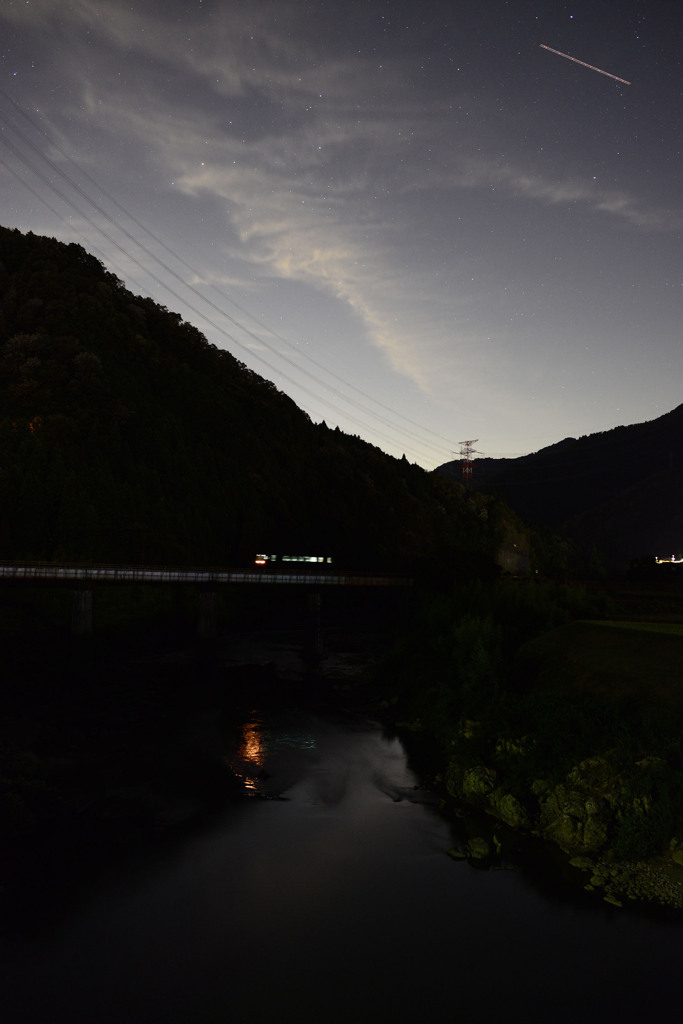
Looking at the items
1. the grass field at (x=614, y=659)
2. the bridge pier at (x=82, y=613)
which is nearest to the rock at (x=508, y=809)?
the grass field at (x=614, y=659)

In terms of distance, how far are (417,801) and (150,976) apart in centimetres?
1330

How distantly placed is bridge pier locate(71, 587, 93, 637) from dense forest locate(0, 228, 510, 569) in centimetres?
2388

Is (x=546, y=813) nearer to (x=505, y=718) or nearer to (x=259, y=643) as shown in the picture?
(x=505, y=718)

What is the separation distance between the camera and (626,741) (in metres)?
22.1

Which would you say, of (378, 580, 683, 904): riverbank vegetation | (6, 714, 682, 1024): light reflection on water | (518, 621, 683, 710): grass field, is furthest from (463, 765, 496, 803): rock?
(518, 621, 683, 710): grass field

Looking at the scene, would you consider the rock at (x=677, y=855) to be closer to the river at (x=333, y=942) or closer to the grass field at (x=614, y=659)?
the river at (x=333, y=942)

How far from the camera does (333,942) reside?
55.2 ft

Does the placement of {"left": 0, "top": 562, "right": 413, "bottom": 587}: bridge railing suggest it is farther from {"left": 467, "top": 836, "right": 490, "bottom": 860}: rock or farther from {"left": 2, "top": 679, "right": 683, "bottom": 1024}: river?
{"left": 467, "top": 836, "right": 490, "bottom": 860}: rock

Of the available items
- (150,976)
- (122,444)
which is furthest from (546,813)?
(122,444)

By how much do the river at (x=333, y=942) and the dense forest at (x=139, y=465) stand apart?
158 feet

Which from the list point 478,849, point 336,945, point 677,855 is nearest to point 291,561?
point 478,849

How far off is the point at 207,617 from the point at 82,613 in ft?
39.9

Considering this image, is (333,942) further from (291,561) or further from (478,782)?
(291,561)

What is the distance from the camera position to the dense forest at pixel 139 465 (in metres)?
91.0
